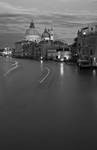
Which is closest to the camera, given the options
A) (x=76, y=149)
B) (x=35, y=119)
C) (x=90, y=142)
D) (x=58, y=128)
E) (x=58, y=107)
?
(x=76, y=149)

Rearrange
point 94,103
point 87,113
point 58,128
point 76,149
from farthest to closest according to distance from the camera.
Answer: point 94,103 → point 87,113 → point 58,128 → point 76,149

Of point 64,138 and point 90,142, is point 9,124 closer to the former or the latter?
point 64,138

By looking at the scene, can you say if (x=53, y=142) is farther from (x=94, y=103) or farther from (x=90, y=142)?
(x=94, y=103)

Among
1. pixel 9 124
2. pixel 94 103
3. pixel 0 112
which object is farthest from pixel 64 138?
pixel 94 103

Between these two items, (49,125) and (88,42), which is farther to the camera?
(88,42)

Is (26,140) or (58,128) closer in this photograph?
(26,140)

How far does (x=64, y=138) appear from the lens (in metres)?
9.44

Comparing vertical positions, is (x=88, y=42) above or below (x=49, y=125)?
above

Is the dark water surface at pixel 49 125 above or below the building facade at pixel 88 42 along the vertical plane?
below

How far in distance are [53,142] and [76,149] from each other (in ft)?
3.06

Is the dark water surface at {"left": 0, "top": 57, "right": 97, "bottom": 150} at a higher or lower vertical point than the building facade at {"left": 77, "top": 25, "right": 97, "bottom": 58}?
lower

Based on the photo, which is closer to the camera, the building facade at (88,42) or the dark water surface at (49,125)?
the dark water surface at (49,125)

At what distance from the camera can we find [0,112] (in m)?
13.5

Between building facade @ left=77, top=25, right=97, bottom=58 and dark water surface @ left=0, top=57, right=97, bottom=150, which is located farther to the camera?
building facade @ left=77, top=25, right=97, bottom=58
